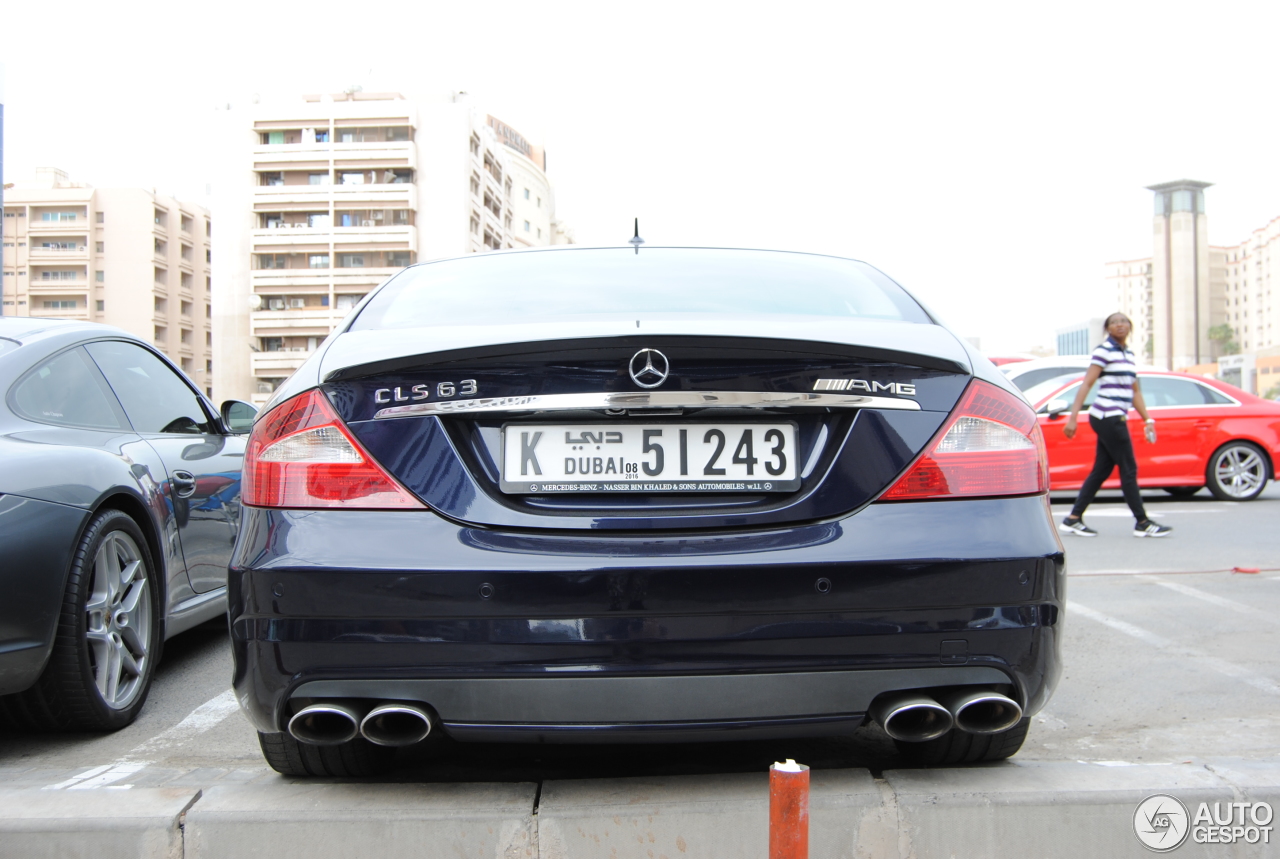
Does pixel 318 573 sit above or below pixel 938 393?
below

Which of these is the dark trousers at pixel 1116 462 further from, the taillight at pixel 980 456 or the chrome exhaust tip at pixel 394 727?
the chrome exhaust tip at pixel 394 727

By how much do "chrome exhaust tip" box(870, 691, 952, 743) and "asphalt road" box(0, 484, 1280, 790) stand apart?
58cm

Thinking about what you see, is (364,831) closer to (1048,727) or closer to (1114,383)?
(1048,727)

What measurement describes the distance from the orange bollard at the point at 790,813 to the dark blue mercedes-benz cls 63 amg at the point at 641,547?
1.63 feet

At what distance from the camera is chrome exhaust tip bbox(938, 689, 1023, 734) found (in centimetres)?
227

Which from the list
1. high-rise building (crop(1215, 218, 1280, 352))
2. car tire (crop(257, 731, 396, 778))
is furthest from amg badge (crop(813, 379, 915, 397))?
high-rise building (crop(1215, 218, 1280, 352))

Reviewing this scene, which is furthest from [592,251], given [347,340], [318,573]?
[318,573]

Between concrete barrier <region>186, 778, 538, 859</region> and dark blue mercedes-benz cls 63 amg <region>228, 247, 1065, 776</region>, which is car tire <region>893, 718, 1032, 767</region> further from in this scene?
concrete barrier <region>186, 778, 538, 859</region>

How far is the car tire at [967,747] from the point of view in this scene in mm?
2643

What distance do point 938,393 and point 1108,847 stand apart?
1109 millimetres

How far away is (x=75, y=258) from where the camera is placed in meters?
105

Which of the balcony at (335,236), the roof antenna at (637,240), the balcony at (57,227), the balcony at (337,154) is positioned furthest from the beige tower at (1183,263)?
the roof antenna at (637,240)

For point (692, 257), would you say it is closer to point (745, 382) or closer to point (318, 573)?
point (745, 382)

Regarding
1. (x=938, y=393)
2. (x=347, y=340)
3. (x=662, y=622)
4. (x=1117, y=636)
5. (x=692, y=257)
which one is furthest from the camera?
(x=1117, y=636)
